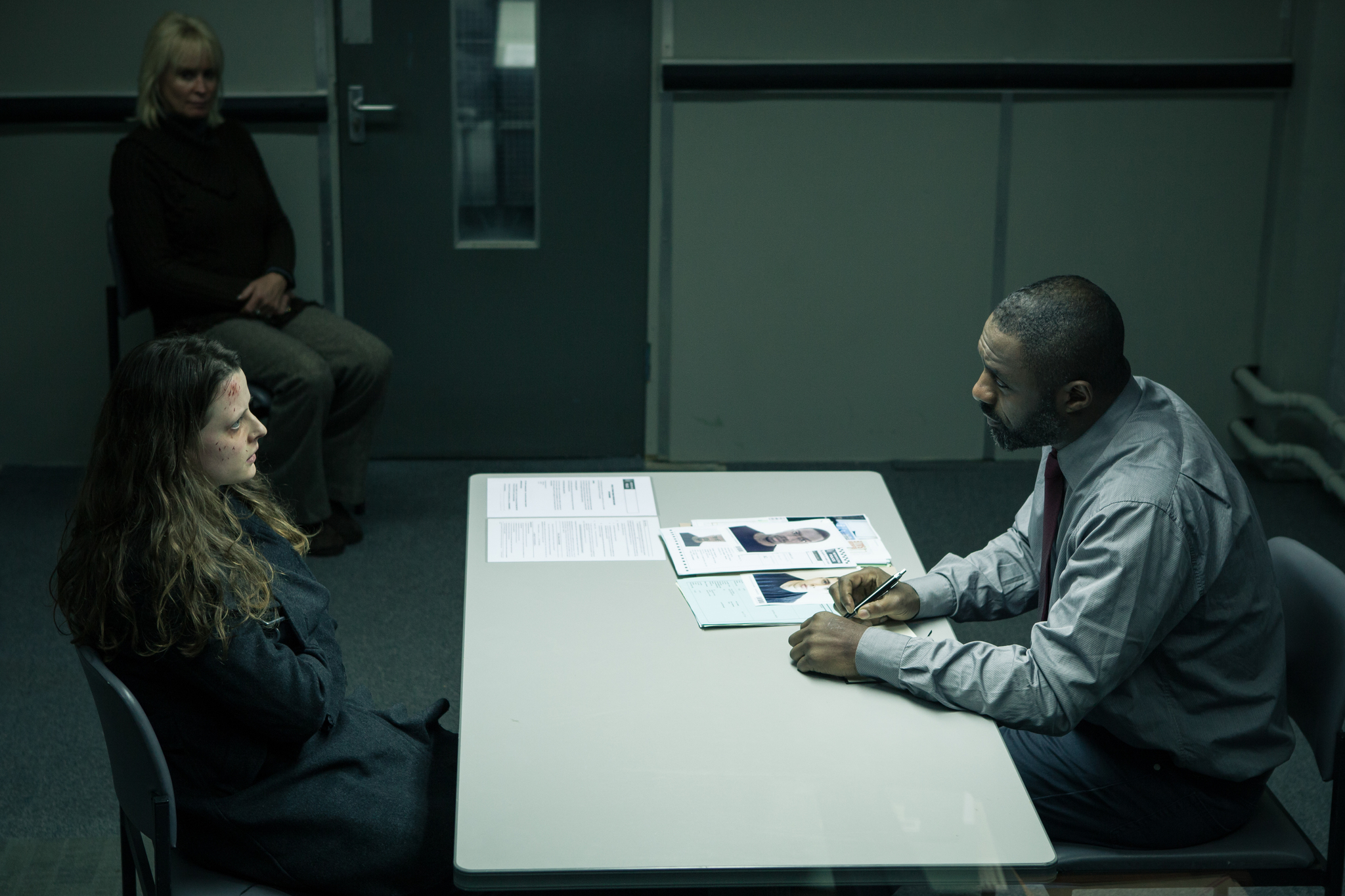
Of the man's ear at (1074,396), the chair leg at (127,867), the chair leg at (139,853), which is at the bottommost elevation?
the chair leg at (127,867)

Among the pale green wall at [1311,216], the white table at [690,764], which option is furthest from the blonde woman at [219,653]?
the pale green wall at [1311,216]

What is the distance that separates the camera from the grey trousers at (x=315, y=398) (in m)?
3.61

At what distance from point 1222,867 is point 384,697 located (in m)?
1.82

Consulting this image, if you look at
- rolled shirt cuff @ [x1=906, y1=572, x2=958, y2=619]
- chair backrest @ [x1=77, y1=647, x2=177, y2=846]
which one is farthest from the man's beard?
chair backrest @ [x1=77, y1=647, x2=177, y2=846]

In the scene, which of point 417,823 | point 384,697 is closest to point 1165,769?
point 417,823

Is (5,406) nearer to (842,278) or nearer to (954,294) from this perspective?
(842,278)

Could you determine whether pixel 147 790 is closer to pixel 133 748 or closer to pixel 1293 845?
pixel 133 748

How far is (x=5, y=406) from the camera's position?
437cm

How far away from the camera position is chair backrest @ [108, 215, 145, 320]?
3.66m

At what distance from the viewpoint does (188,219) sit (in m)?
3.69

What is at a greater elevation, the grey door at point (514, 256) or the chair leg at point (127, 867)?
the grey door at point (514, 256)

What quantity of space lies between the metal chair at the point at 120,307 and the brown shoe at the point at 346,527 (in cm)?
38

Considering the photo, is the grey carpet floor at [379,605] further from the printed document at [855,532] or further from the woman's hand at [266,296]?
the printed document at [855,532]

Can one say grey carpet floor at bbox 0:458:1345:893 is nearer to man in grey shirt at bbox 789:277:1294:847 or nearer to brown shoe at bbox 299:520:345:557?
brown shoe at bbox 299:520:345:557
